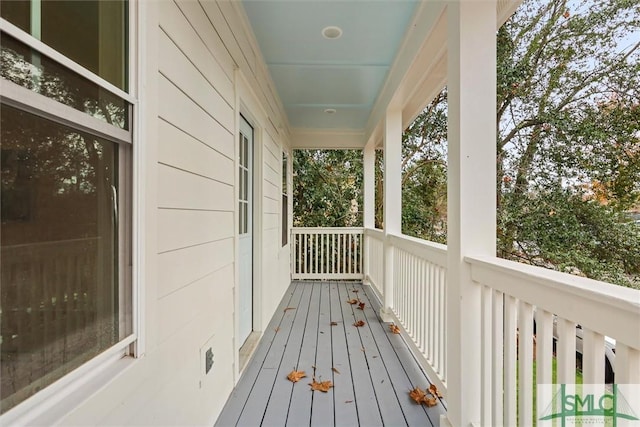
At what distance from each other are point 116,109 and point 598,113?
179 inches

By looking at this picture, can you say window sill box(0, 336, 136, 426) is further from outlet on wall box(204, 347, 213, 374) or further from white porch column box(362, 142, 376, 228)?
white porch column box(362, 142, 376, 228)

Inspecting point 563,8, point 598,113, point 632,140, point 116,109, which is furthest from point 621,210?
point 116,109

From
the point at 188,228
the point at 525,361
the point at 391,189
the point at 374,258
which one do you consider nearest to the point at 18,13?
the point at 188,228

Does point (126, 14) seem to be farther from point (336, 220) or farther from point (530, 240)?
point (336, 220)

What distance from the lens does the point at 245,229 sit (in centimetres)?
274

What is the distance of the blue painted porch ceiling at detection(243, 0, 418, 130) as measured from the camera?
2.14 metres

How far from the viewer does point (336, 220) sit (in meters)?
6.56

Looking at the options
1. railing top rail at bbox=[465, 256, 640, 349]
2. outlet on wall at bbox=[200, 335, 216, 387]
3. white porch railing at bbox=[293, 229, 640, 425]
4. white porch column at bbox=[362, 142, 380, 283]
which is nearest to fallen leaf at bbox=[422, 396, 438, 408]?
white porch railing at bbox=[293, 229, 640, 425]

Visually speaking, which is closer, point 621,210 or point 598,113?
point 621,210

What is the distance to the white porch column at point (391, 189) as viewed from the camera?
11.3 feet

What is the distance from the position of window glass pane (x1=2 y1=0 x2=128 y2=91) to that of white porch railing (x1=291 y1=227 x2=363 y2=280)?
4676 millimetres

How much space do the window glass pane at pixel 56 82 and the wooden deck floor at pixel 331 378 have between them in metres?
1.70

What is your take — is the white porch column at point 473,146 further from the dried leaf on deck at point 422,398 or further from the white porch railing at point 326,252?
the white porch railing at point 326,252

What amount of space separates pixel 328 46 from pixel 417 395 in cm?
274
